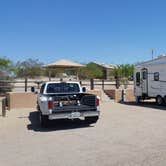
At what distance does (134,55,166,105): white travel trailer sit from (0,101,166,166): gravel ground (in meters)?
7.48

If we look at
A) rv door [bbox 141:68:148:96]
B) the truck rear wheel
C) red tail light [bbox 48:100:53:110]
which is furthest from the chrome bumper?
rv door [bbox 141:68:148:96]

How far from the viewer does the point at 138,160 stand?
24.5 feet

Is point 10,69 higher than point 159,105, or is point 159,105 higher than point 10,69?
point 10,69

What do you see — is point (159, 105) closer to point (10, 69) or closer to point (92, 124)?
point (92, 124)

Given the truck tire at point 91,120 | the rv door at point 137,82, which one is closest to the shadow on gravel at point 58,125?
the truck tire at point 91,120

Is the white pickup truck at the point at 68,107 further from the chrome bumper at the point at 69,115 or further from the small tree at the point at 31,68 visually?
the small tree at the point at 31,68

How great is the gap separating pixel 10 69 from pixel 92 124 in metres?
17.9

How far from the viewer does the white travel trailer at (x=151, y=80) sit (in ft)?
70.0

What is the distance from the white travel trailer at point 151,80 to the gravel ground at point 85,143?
24.5 feet

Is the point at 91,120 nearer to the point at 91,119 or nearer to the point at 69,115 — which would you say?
the point at 91,119

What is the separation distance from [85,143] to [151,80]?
546 inches

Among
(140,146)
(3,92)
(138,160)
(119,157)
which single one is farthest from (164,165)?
(3,92)

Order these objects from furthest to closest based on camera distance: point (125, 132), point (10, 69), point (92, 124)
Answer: point (10, 69) → point (92, 124) → point (125, 132)

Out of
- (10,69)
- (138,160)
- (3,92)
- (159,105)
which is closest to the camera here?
(138,160)
